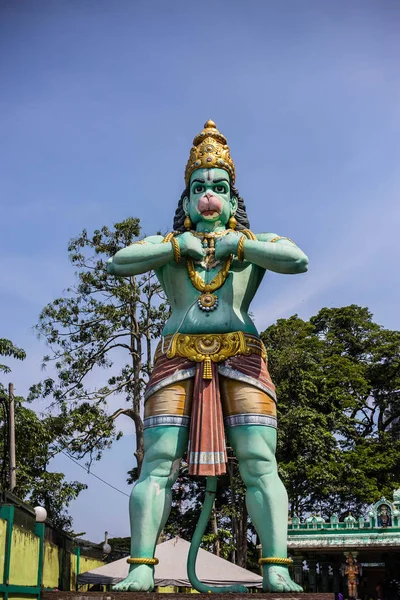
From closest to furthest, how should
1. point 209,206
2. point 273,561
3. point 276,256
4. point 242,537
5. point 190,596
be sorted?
point 190,596
point 273,561
point 276,256
point 209,206
point 242,537

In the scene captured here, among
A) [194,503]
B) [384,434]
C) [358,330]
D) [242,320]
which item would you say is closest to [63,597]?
[242,320]

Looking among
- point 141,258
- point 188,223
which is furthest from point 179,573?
point 141,258

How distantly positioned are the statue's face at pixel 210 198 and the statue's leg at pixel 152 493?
1.78m

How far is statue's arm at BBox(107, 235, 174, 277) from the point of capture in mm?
5895

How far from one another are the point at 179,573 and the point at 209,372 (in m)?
5.65

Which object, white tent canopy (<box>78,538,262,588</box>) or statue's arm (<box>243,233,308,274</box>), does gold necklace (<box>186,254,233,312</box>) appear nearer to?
statue's arm (<box>243,233,308,274</box>)

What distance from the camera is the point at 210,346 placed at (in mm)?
5883

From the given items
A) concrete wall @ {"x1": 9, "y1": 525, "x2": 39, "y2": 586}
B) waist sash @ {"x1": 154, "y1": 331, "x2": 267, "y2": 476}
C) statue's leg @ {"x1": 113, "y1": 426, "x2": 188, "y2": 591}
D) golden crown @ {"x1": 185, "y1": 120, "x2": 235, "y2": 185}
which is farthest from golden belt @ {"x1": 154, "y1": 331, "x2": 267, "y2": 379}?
concrete wall @ {"x1": 9, "y1": 525, "x2": 39, "y2": 586}

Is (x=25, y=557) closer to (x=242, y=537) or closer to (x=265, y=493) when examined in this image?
(x=265, y=493)

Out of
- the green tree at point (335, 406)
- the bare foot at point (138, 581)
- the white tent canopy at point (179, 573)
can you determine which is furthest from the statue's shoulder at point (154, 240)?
the green tree at point (335, 406)

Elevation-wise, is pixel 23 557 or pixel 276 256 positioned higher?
pixel 276 256

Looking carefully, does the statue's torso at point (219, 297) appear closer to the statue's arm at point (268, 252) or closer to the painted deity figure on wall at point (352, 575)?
the statue's arm at point (268, 252)

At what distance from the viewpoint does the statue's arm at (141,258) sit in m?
5.89

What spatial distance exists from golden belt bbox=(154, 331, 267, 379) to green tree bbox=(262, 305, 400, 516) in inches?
561
